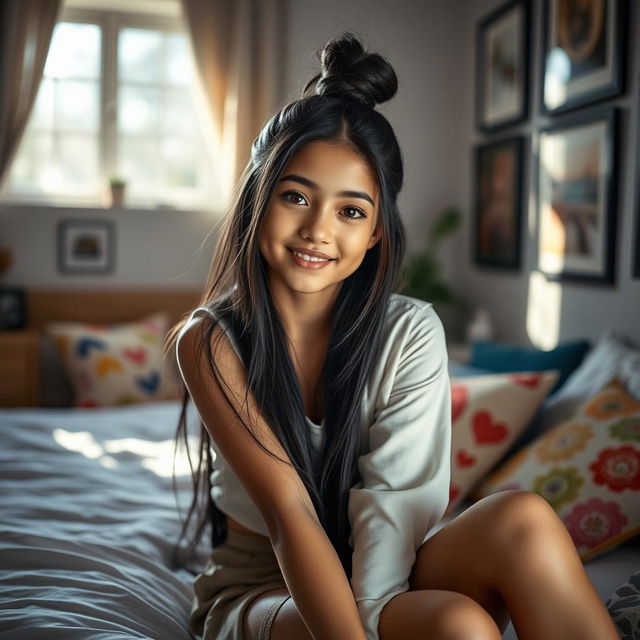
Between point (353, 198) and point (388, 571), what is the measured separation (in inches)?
25.2

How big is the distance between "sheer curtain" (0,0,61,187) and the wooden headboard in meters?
0.65

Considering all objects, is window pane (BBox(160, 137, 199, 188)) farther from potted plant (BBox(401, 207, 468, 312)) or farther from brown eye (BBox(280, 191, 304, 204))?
brown eye (BBox(280, 191, 304, 204))

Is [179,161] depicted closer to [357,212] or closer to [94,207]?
[94,207]

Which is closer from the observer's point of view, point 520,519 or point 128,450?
point 520,519

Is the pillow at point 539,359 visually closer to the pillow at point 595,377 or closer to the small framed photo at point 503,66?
the pillow at point 595,377

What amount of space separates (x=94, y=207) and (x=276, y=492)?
3.00 meters

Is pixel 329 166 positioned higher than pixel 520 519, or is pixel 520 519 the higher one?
pixel 329 166

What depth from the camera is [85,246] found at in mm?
3867


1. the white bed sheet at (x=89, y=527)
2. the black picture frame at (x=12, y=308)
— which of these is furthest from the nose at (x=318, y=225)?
the black picture frame at (x=12, y=308)

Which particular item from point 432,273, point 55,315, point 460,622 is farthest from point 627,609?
point 55,315

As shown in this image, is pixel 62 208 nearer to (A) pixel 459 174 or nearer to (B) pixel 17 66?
(B) pixel 17 66

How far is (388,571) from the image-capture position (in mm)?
1180

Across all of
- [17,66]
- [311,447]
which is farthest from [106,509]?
[17,66]

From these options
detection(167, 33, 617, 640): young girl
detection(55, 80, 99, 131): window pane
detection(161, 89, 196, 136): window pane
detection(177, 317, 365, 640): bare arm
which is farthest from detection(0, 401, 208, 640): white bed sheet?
detection(161, 89, 196, 136): window pane
